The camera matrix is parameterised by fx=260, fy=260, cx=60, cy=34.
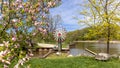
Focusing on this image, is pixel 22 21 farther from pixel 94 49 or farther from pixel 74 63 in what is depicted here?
pixel 94 49

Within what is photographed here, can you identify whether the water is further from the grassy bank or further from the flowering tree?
the flowering tree

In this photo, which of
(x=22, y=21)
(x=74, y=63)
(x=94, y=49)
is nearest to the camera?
(x=22, y=21)

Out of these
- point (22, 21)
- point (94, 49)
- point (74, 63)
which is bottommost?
point (94, 49)

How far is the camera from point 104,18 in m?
17.4

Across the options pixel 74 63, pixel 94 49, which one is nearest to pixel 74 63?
pixel 74 63

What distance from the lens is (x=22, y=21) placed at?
20.3ft

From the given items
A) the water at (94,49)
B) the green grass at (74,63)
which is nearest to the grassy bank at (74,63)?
the green grass at (74,63)

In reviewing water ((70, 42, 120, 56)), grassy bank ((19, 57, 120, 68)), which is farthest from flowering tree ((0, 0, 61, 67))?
water ((70, 42, 120, 56))

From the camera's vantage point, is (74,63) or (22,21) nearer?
(22,21)

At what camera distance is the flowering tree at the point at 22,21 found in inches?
231

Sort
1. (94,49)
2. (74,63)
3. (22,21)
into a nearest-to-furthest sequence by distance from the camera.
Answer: (22,21) < (74,63) < (94,49)

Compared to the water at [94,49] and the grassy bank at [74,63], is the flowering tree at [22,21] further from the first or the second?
the water at [94,49]

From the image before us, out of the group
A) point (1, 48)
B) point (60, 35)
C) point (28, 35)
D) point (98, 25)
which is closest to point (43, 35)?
point (28, 35)

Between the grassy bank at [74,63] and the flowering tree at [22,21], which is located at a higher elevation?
the flowering tree at [22,21]
